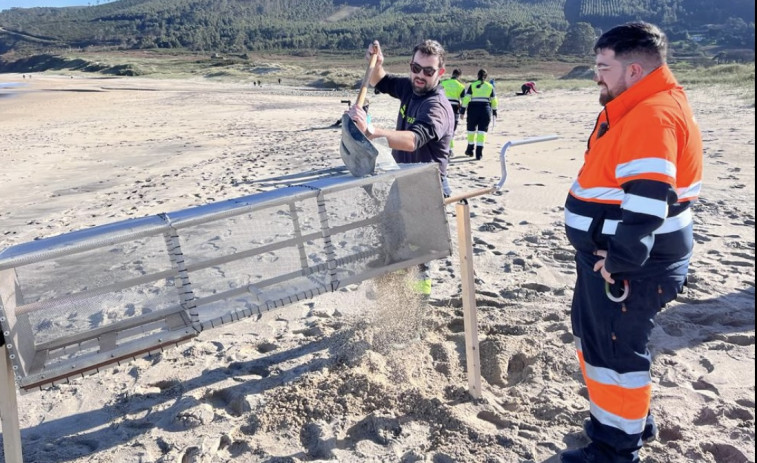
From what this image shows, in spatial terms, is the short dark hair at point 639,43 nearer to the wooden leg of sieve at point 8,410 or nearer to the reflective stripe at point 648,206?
the reflective stripe at point 648,206

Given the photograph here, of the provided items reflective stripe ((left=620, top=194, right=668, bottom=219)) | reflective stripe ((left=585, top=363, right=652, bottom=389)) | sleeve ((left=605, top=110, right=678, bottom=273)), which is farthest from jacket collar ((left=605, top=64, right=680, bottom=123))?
reflective stripe ((left=585, top=363, right=652, bottom=389))

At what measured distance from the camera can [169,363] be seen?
3695mm

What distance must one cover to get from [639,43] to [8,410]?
2578 millimetres

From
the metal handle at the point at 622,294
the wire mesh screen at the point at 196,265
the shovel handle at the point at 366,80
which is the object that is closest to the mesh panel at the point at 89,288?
the wire mesh screen at the point at 196,265

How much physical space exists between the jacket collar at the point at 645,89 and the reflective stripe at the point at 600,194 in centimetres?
26

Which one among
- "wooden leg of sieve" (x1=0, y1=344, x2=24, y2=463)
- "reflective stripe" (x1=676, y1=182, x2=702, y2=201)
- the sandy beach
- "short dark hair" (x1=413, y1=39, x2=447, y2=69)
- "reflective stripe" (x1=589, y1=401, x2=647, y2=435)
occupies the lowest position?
the sandy beach

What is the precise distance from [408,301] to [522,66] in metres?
60.4

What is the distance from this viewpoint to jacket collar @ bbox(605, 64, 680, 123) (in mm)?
2125

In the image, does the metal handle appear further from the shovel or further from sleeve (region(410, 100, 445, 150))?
sleeve (region(410, 100, 445, 150))

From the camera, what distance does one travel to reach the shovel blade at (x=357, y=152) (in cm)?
269

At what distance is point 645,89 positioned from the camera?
6.98 ft

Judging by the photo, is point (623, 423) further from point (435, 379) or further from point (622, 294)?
point (435, 379)

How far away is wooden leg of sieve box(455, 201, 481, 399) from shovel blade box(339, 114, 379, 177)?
1.69 feet

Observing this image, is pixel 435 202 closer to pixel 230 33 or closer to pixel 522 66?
pixel 522 66
